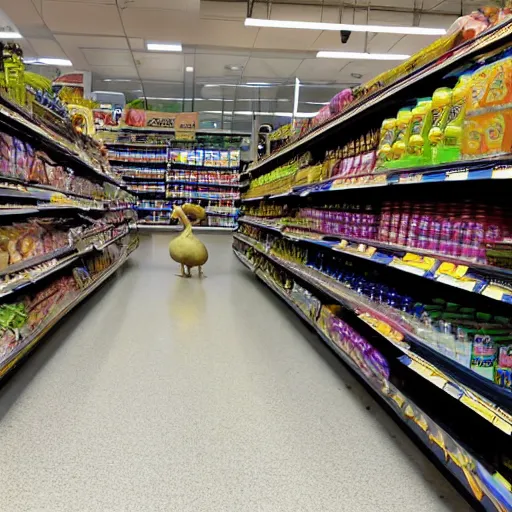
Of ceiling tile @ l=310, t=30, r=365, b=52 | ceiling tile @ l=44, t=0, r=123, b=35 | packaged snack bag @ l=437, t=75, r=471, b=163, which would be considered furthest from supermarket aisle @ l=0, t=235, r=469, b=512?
ceiling tile @ l=310, t=30, r=365, b=52

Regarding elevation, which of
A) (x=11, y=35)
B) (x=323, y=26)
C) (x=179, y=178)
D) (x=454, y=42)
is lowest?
(x=179, y=178)

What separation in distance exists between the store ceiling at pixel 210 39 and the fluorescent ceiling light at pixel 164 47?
0.22 meters

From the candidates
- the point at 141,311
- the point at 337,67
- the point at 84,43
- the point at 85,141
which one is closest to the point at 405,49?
the point at 337,67

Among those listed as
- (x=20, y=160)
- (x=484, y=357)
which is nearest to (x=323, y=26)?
(x=20, y=160)

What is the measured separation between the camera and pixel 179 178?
11922 millimetres

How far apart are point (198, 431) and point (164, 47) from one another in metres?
9.85

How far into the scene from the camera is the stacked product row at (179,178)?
468 inches

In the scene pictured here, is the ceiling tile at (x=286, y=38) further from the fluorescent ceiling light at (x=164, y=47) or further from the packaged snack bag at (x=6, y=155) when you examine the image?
the packaged snack bag at (x=6, y=155)

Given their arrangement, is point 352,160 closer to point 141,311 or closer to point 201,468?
point 201,468

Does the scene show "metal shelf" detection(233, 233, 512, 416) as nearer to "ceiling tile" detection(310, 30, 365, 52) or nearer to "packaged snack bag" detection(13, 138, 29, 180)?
"packaged snack bag" detection(13, 138, 29, 180)

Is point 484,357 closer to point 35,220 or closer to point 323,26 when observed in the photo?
point 35,220

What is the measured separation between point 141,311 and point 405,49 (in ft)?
28.4

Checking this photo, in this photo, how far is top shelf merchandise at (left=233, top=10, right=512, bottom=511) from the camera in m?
1.42

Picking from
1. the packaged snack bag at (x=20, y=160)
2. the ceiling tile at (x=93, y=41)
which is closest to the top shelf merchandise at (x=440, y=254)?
the packaged snack bag at (x=20, y=160)
